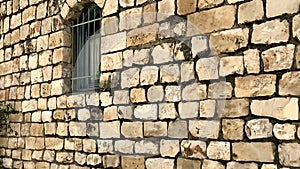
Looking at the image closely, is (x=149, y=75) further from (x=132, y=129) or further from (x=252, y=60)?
(x=252, y=60)

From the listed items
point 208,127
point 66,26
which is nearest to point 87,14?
point 66,26

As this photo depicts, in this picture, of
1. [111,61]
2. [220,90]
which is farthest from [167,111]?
Answer: [111,61]

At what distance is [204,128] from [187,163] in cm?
33

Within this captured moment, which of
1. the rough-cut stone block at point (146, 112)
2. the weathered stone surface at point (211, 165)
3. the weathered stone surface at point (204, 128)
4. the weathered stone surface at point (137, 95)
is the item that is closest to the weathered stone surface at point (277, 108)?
the weathered stone surface at point (204, 128)

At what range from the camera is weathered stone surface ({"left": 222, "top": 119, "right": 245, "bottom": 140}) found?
3578mm

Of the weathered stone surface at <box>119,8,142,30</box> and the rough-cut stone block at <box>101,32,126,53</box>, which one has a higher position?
the weathered stone surface at <box>119,8,142,30</box>

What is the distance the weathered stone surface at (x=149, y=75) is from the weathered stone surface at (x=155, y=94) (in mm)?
62

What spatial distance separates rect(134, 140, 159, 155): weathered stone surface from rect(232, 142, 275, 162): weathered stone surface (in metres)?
0.88

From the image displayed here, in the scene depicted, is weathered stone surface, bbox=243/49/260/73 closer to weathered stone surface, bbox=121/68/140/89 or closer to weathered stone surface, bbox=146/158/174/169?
weathered stone surface, bbox=146/158/174/169

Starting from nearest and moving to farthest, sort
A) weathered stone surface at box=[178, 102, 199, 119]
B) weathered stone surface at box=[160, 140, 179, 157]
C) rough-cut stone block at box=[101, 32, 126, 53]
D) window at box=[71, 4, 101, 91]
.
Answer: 1. weathered stone surface at box=[178, 102, 199, 119]
2. weathered stone surface at box=[160, 140, 179, 157]
3. rough-cut stone block at box=[101, 32, 126, 53]
4. window at box=[71, 4, 101, 91]

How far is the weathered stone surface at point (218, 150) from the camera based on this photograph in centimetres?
366

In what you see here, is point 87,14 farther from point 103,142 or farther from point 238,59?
point 238,59

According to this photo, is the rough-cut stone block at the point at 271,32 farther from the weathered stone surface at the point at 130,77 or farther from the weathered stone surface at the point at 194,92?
the weathered stone surface at the point at 130,77

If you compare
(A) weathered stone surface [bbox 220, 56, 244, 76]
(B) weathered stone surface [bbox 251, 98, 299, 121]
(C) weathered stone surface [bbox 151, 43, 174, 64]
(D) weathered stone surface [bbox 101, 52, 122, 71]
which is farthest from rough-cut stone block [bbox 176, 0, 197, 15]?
(B) weathered stone surface [bbox 251, 98, 299, 121]
